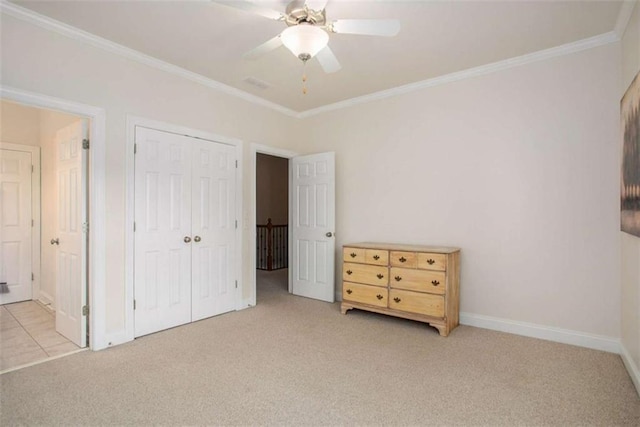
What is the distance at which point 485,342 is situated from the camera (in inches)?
125

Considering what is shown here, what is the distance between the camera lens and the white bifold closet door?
3.36m

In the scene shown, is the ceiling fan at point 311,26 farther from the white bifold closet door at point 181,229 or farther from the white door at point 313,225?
the white door at point 313,225

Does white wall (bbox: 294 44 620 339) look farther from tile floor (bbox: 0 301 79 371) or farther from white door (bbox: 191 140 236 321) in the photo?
tile floor (bbox: 0 301 79 371)

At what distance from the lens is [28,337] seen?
328 centimetres

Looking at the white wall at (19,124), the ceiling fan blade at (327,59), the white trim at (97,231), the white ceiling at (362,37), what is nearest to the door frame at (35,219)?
the white wall at (19,124)

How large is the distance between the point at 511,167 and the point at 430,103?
1183 millimetres

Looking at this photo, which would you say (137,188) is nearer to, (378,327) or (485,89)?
(378,327)

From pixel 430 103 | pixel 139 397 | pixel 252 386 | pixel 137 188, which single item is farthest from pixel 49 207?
pixel 430 103

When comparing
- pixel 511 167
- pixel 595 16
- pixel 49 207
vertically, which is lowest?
pixel 49 207

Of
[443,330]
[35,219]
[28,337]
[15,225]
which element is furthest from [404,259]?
[15,225]

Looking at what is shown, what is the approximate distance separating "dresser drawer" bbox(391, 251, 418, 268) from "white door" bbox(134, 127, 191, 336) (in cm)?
228

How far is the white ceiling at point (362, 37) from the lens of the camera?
2533mm

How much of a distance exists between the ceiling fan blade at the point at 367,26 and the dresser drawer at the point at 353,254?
2379 mm

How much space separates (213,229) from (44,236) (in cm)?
256
